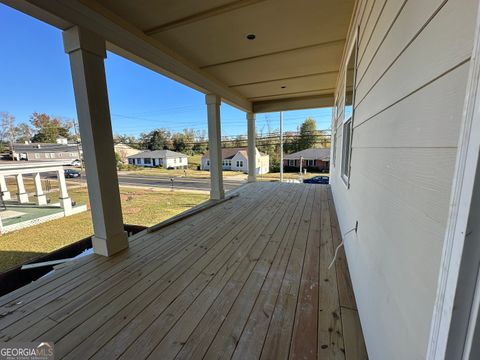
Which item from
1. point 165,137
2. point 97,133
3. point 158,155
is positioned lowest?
point 158,155

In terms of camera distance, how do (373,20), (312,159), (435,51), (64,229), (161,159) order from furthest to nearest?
1. (161,159)
2. (312,159)
3. (64,229)
4. (373,20)
5. (435,51)

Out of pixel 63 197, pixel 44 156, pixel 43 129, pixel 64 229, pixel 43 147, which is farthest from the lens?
pixel 43 129

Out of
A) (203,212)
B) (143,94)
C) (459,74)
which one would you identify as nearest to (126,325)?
(459,74)

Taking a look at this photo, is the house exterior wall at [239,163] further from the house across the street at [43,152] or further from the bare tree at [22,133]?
the bare tree at [22,133]

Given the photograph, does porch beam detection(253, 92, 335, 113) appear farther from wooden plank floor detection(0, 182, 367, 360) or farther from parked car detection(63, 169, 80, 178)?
parked car detection(63, 169, 80, 178)

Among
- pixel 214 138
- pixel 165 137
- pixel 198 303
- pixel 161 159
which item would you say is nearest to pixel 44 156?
pixel 214 138

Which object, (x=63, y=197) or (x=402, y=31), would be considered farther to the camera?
(x=63, y=197)

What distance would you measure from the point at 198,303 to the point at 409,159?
1600mm

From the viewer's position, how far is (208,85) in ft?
13.6

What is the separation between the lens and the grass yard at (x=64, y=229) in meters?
5.51

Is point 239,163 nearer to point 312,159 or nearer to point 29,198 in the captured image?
point 312,159

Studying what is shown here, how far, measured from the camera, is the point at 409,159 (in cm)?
77

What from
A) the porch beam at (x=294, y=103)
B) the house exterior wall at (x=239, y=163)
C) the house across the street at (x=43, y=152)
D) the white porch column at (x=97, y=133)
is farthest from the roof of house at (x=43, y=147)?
the house exterior wall at (x=239, y=163)

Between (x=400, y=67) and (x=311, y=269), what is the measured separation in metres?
1.72
